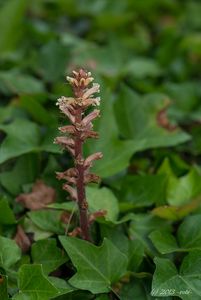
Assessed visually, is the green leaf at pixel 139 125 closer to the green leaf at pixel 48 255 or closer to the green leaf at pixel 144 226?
the green leaf at pixel 144 226

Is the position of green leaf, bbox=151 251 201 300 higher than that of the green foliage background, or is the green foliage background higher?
the green foliage background

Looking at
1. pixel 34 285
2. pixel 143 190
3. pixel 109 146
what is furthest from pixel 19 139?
pixel 34 285

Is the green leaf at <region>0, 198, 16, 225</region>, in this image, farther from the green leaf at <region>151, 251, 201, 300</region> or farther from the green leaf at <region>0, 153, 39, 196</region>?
the green leaf at <region>151, 251, 201, 300</region>

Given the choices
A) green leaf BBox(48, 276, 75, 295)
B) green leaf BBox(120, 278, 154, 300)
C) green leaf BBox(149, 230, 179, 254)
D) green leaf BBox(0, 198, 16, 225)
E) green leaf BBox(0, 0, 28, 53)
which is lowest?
green leaf BBox(120, 278, 154, 300)

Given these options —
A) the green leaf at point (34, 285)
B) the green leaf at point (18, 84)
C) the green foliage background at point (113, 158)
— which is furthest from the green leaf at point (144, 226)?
the green leaf at point (18, 84)

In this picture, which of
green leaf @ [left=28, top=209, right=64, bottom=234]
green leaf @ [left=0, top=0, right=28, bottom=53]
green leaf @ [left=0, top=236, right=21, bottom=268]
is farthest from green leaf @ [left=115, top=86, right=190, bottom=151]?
green leaf @ [left=0, top=0, right=28, bottom=53]

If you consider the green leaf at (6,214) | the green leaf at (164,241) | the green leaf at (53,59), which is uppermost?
the green leaf at (53,59)

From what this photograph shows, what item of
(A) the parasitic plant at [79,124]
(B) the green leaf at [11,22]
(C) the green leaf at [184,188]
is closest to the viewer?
(A) the parasitic plant at [79,124]

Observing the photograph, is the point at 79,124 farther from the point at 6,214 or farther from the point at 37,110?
the point at 37,110
